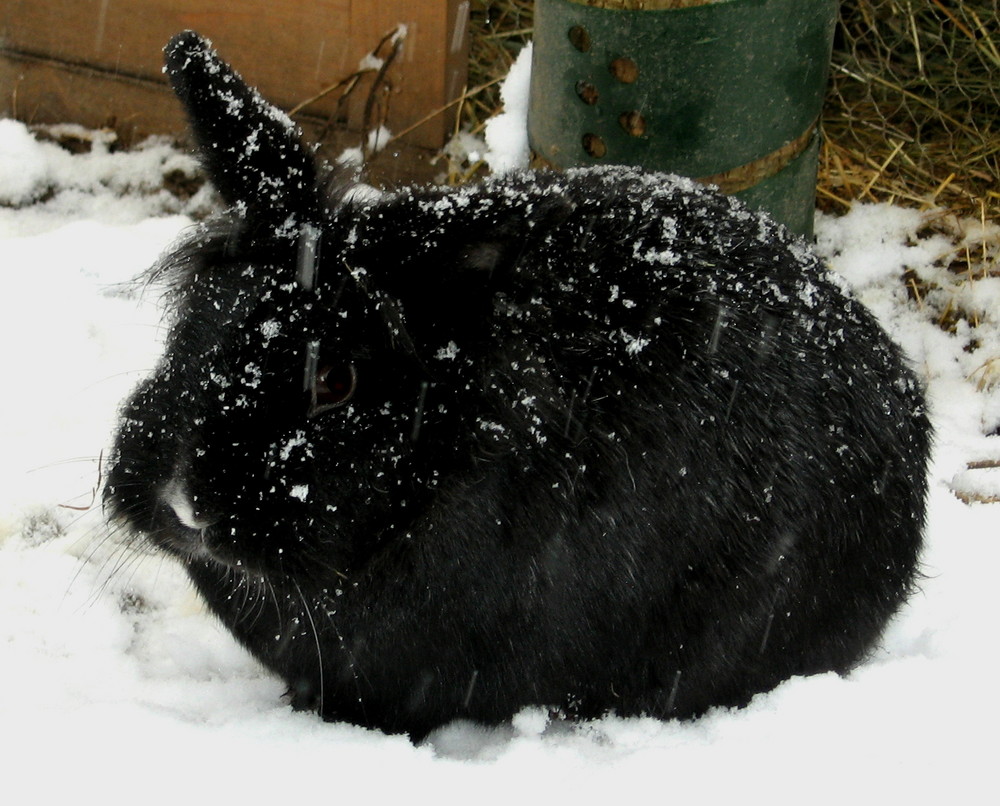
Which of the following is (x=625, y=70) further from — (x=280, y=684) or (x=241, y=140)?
(x=280, y=684)

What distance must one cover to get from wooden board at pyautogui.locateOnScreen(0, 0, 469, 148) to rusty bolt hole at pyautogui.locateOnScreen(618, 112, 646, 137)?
111cm

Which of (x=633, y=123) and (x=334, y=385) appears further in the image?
(x=633, y=123)

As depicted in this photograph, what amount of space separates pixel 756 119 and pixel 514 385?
5.21 ft

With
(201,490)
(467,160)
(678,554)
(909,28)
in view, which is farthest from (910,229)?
(201,490)

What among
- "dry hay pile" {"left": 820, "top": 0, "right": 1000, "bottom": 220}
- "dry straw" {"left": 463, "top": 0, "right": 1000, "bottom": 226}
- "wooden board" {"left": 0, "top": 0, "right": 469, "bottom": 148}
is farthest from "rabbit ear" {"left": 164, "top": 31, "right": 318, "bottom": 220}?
"dry hay pile" {"left": 820, "top": 0, "right": 1000, "bottom": 220}

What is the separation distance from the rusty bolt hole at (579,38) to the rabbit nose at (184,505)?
1.87 m

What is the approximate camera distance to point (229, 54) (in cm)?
445

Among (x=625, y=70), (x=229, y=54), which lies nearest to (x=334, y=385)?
(x=625, y=70)

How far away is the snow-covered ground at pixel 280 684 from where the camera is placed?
2.19m

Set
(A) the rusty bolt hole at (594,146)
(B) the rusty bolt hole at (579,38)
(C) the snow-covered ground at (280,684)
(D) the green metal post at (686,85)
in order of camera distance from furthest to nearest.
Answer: (A) the rusty bolt hole at (594,146), (B) the rusty bolt hole at (579,38), (D) the green metal post at (686,85), (C) the snow-covered ground at (280,684)

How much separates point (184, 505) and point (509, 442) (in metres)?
0.61

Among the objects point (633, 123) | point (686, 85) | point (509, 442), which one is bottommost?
point (509, 442)

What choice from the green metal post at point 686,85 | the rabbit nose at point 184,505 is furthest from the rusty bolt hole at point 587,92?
the rabbit nose at point 184,505

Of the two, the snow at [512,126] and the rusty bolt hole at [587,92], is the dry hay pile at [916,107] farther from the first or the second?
the rusty bolt hole at [587,92]
